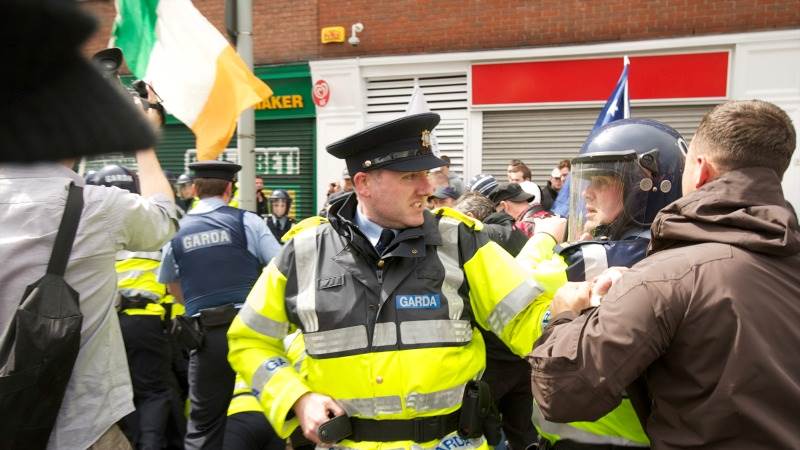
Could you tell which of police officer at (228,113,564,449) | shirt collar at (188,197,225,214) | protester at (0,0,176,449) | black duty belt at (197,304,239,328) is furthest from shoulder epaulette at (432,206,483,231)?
shirt collar at (188,197,225,214)

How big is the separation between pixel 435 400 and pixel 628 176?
111cm

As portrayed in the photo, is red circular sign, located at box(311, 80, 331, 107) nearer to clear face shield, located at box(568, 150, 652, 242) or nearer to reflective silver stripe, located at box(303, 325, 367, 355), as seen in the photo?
clear face shield, located at box(568, 150, 652, 242)

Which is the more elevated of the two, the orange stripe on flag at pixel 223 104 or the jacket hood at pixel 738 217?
the orange stripe on flag at pixel 223 104

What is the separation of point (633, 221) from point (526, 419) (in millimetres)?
2571

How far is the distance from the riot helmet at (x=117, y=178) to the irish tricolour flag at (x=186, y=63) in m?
0.56

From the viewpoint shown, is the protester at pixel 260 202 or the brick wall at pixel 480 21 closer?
the brick wall at pixel 480 21

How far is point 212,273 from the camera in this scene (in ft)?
14.4

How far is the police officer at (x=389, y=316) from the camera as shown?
6.55 ft

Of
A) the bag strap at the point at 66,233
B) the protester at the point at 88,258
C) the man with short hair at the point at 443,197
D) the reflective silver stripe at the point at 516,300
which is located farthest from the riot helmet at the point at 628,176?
the man with short hair at the point at 443,197

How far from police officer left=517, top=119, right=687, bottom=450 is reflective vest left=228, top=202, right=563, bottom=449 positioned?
215 millimetres

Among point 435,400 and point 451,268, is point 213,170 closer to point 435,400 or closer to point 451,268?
point 451,268

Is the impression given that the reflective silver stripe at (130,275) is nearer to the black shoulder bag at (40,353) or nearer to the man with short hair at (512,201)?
the black shoulder bag at (40,353)

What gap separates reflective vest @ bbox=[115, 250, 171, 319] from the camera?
4668mm

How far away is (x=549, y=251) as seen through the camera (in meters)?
2.28
